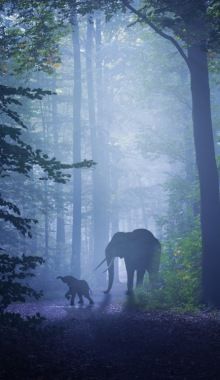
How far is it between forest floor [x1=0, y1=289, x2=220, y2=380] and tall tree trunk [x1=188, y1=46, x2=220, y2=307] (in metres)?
1.98

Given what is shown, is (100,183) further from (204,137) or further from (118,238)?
(204,137)

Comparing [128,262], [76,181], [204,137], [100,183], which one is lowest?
[128,262]

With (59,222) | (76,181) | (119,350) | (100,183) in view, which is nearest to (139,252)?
(119,350)

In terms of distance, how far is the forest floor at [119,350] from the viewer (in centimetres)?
589

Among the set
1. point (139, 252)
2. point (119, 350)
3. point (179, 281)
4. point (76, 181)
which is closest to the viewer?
point (119, 350)

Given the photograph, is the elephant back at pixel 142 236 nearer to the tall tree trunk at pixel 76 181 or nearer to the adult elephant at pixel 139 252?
the adult elephant at pixel 139 252

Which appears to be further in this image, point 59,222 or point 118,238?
point 59,222

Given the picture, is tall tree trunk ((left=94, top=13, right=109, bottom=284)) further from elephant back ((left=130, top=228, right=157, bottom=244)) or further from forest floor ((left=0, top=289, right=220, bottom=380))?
forest floor ((left=0, top=289, right=220, bottom=380))

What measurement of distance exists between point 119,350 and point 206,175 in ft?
21.2

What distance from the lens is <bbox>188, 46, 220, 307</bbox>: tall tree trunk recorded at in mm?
11875

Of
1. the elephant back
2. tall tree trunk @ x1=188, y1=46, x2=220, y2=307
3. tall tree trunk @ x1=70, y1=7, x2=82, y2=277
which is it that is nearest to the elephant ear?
the elephant back

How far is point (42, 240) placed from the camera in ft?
127

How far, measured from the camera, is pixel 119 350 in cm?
704

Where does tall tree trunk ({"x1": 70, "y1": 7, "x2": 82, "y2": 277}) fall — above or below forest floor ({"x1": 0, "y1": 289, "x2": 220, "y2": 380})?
above
